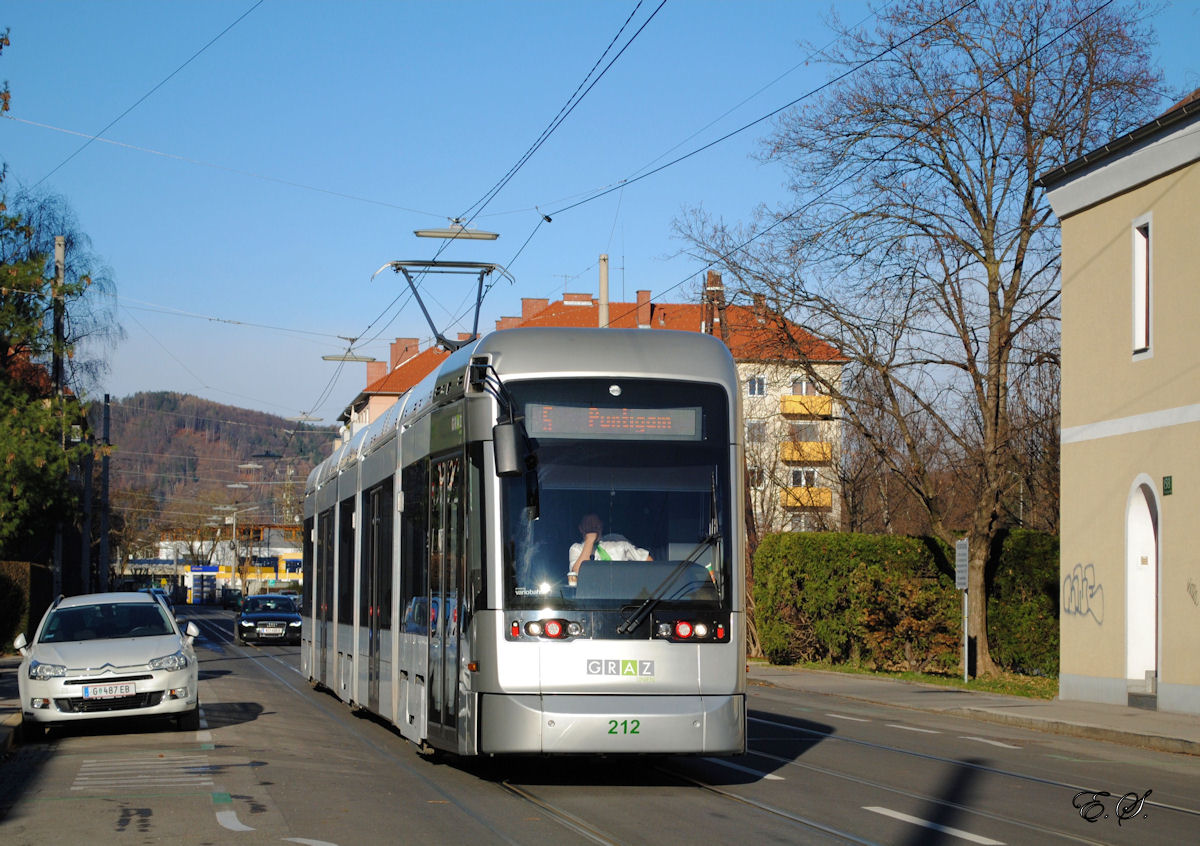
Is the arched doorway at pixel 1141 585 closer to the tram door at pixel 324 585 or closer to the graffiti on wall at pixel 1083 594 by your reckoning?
the graffiti on wall at pixel 1083 594

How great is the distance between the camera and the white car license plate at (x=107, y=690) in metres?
15.1

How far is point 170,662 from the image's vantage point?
1559 centimetres

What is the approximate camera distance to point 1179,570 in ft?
66.4

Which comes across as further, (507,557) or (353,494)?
(353,494)

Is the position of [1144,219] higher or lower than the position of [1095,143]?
lower

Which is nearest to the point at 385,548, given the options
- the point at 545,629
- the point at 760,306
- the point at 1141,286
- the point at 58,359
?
the point at 545,629

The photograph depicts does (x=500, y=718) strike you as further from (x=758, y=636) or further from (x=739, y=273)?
(x=758, y=636)

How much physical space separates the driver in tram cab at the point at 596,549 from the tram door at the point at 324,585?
10.4 m

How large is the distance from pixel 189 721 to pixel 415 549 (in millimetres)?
5077

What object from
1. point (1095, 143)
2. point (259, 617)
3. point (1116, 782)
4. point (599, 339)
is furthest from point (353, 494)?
point (259, 617)

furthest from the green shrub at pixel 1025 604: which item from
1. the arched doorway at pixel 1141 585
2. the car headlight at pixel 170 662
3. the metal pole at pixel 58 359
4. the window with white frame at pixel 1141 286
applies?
the metal pole at pixel 58 359

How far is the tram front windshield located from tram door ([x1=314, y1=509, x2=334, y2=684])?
10.2 m

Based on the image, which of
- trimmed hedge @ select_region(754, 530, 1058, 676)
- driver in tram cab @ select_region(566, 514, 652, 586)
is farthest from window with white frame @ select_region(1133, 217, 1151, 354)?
driver in tram cab @ select_region(566, 514, 652, 586)

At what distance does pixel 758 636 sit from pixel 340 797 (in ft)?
86.6
